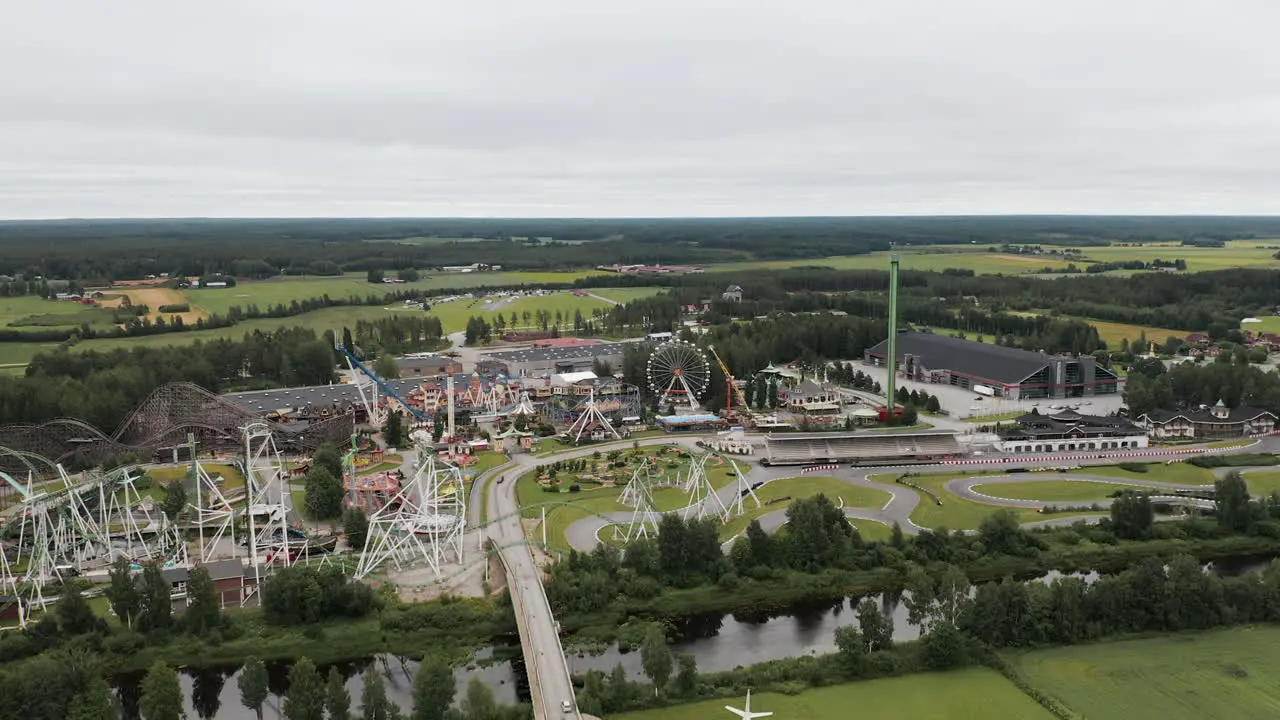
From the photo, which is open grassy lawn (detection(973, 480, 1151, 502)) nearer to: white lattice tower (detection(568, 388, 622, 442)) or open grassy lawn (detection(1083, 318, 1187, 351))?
white lattice tower (detection(568, 388, 622, 442))

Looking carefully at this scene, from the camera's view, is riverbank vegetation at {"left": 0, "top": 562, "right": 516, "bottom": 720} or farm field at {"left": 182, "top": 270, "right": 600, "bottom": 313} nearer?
riverbank vegetation at {"left": 0, "top": 562, "right": 516, "bottom": 720}

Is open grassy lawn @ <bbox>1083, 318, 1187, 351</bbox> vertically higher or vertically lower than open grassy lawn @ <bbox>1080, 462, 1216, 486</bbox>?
higher

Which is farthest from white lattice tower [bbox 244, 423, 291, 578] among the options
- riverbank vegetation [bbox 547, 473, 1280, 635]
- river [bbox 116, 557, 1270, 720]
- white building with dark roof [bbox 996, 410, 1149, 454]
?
white building with dark roof [bbox 996, 410, 1149, 454]

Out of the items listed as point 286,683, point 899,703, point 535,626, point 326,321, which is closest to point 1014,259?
point 326,321

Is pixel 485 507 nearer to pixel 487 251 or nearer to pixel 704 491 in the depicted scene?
pixel 704 491

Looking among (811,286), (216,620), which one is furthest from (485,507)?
(811,286)

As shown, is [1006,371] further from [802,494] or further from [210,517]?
[210,517]
